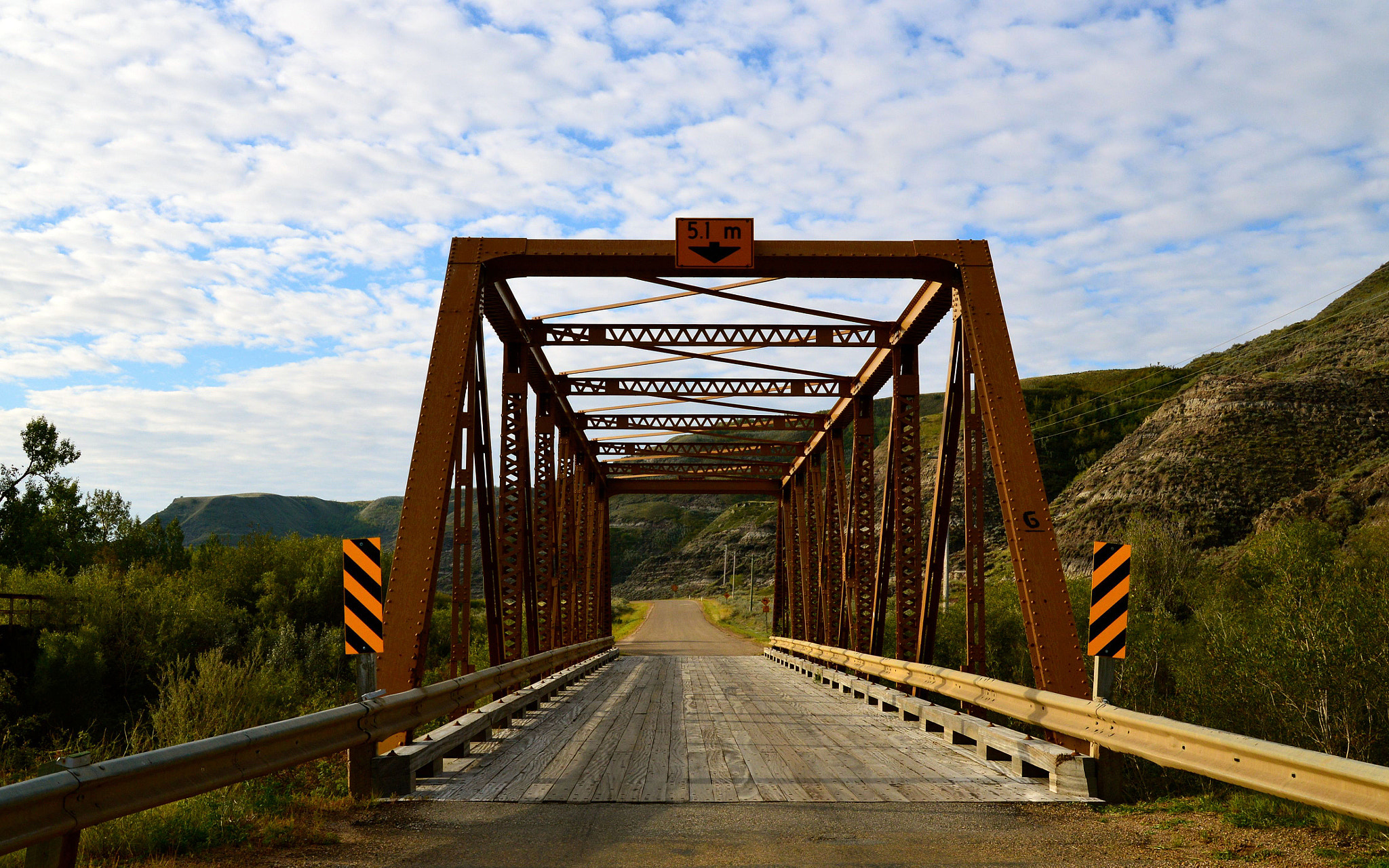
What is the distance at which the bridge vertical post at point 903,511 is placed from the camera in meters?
14.6

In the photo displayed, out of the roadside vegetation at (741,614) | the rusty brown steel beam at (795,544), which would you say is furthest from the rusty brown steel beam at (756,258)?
the roadside vegetation at (741,614)

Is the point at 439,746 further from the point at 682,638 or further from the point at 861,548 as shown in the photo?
the point at 682,638

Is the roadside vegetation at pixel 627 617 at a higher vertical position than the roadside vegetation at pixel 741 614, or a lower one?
lower

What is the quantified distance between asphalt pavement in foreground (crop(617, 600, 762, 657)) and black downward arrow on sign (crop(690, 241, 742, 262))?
25.0 metres

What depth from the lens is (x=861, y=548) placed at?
19219mm

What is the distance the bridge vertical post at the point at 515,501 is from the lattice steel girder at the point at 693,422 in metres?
8.51

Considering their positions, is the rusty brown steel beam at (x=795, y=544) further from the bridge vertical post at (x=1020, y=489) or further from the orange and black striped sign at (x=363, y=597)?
the orange and black striped sign at (x=363, y=597)

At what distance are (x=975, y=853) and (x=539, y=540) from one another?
15149mm

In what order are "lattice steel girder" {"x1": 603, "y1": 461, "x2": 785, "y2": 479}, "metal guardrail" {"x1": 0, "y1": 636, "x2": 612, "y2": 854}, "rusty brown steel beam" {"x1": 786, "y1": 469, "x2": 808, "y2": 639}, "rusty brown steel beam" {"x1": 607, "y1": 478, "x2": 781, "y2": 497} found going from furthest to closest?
"rusty brown steel beam" {"x1": 607, "y1": 478, "x2": 781, "y2": 497}
"lattice steel girder" {"x1": 603, "y1": 461, "x2": 785, "y2": 479}
"rusty brown steel beam" {"x1": 786, "y1": 469, "x2": 808, "y2": 639}
"metal guardrail" {"x1": 0, "y1": 636, "x2": 612, "y2": 854}

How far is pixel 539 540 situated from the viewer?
19.4m

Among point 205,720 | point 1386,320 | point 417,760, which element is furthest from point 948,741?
point 1386,320

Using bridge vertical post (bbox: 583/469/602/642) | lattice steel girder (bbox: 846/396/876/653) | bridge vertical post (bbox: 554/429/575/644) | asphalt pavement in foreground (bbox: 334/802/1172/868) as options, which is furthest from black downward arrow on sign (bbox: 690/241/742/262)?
bridge vertical post (bbox: 583/469/602/642)

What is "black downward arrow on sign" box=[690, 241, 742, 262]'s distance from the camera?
36.9ft

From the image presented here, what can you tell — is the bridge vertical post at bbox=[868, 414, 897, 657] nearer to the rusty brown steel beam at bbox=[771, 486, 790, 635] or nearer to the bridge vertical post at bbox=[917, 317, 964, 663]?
the bridge vertical post at bbox=[917, 317, 964, 663]
